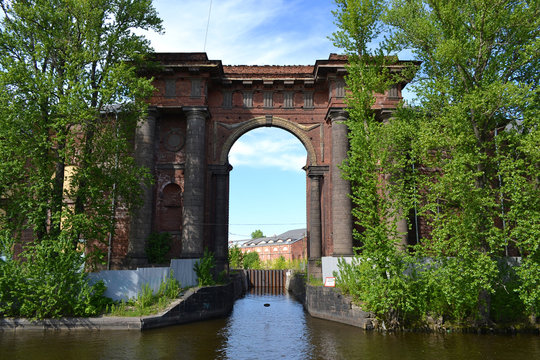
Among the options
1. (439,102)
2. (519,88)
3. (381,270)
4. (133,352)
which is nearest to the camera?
(133,352)

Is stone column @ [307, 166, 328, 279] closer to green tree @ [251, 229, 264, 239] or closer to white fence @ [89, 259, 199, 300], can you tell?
white fence @ [89, 259, 199, 300]

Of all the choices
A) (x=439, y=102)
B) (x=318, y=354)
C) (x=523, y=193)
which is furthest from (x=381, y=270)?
(x=439, y=102)

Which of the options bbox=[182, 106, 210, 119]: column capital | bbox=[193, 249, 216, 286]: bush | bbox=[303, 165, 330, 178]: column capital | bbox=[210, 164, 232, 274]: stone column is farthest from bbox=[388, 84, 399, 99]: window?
bbox=[193, 249, 216, 286]: bush

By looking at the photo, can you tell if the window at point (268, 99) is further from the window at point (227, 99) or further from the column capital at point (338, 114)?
the column capital at point (338, 114)

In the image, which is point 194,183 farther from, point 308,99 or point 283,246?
point 283,246

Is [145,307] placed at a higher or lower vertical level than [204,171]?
lower

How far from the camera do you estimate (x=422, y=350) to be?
12094 mm

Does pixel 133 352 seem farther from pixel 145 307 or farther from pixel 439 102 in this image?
pixel 439 102

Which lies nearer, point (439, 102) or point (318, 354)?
point (318, 354)

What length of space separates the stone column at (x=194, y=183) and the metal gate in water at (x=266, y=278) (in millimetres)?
26445

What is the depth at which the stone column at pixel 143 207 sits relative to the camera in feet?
71.2

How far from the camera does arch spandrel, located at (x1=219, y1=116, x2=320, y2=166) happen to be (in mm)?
24703

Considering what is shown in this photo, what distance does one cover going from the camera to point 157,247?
22.5 m

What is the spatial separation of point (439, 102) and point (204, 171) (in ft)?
43.6
